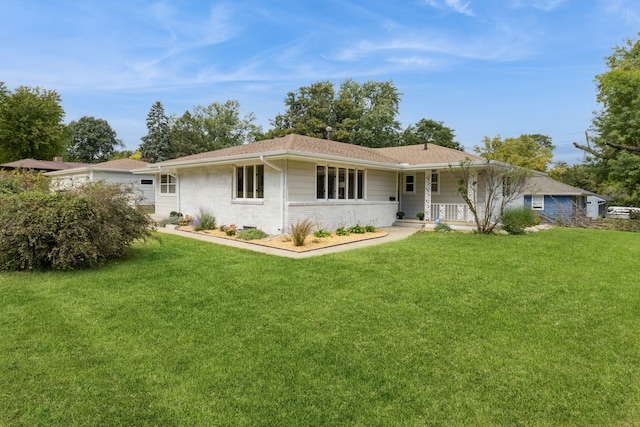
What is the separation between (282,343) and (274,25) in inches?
545

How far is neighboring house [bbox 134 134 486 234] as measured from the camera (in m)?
11.6

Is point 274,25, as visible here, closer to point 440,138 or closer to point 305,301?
point 305,301

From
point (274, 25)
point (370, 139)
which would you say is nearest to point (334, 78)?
point (370, 139)

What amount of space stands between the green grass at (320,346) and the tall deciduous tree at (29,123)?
40034 mm

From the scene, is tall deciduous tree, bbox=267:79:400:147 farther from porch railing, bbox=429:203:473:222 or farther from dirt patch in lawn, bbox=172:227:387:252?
dirt patch in lawn, bbox=172:227:387:252

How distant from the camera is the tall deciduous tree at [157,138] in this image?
4775 cm

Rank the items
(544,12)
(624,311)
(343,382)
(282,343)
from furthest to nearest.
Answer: (544,12) → (624,311) → (282,343) → (343,382)

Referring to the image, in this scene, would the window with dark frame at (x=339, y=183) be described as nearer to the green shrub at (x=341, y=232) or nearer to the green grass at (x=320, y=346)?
the green shrub at (x=341, y=232)

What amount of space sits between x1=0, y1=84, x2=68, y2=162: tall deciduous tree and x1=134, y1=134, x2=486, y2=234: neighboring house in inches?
1145

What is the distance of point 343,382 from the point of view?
3.10 metres

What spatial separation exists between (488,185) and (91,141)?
7316 cm

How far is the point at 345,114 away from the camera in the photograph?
1446 inches

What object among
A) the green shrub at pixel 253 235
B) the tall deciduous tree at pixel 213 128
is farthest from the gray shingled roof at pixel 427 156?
the tall deciduous tree at pixel 213 128

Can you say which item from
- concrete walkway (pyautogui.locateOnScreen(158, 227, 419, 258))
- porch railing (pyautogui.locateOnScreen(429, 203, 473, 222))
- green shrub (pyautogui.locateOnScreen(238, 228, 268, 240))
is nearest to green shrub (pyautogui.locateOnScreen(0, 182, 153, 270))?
concrete walkway (pyautogui.locateOnScreen(158, 227, 419, 258))
